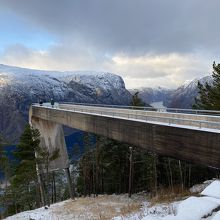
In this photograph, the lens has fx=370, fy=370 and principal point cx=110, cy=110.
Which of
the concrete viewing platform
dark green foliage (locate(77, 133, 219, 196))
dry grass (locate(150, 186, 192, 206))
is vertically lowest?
dark green foliage (locate(77, 133, 219, 196))

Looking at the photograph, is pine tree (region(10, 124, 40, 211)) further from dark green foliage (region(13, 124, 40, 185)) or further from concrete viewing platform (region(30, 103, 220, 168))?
concrete viewing platform (region(30, 103, 220, 168))

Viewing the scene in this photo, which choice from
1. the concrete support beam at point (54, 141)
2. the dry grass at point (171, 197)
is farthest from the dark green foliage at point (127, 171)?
the dry grass at point (171, 197)

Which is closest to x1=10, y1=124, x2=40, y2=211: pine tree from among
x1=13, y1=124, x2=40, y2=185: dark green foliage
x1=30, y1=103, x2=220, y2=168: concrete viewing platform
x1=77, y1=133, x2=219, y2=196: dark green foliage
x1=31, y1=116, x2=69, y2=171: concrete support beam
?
x1=13, y1=124, x2=40, y2=185: dark green foliage

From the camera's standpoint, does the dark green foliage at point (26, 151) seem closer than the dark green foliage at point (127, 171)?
No

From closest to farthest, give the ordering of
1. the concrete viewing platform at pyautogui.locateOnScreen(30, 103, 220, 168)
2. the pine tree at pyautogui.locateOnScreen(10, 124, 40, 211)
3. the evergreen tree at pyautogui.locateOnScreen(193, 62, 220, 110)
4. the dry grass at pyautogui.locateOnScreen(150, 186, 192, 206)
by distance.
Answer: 1. the concrete viewing platform at pyautogui.locateOnScreen(30, 103, 220, 168)
2. the dry grass at pyautogui.locateOnScreen(150, 186, 192, 206)
3. the evergreen tree at pyautogui.locateOnScreen(193, 62, 220, 110)
4. the pine tree at pyautogui.locateOnScreen(10, 124, 40, 211)

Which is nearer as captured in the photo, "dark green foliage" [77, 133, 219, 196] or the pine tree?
"dark green foliage" [77, 133, 219, 196]

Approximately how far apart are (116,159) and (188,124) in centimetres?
3089

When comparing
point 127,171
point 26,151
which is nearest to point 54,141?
point 26,151

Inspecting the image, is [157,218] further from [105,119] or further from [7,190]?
[7,190]

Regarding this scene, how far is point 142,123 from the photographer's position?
24.8 metres

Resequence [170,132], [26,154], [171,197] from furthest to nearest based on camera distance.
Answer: [26,154] < [171,197] < [170,132]

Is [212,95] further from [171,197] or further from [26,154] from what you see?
[171,197]

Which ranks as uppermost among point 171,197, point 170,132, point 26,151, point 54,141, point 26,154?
point 170,132

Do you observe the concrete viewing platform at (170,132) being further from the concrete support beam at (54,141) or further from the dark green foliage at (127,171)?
the concrete support beam at (54,141)
